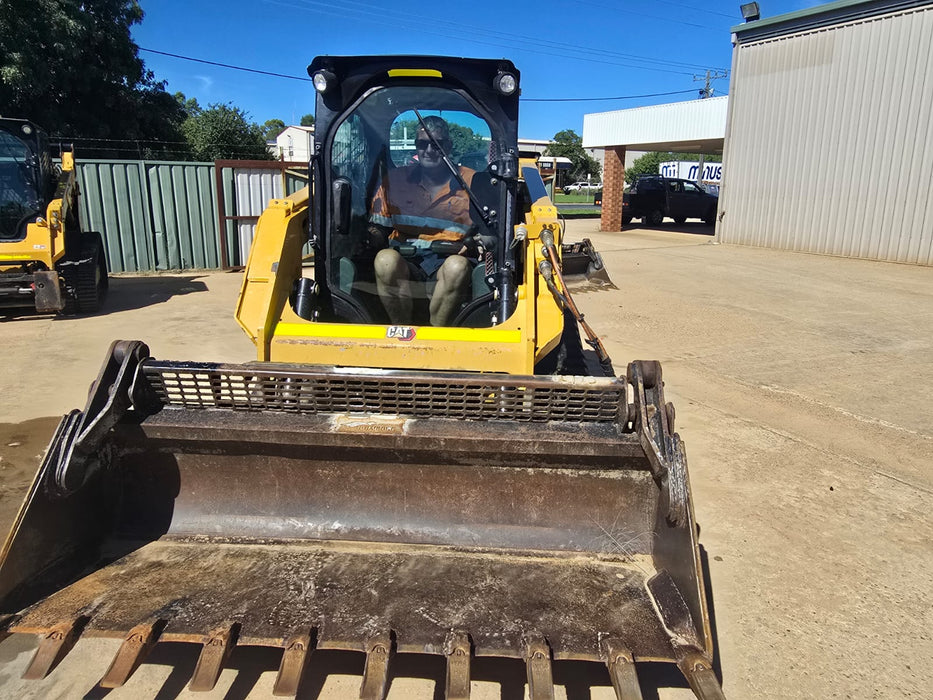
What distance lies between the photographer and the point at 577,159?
6838 cm

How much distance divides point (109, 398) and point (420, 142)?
2.24 metres


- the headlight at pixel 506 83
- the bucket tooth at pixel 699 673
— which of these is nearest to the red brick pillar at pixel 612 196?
the headlight at pixel 506 83

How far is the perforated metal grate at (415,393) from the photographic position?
3029 mm

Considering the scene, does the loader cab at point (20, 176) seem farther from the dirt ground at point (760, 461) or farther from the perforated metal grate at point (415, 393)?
the perforated metal grate at point (415, 393)

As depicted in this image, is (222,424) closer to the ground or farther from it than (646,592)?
farther from it

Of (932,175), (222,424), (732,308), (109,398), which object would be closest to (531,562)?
(222,424)

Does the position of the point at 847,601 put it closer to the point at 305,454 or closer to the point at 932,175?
the point at 305,454

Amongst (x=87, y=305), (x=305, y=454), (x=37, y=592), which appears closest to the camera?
(x=37, y=592)

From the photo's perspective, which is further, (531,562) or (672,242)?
(672,242)

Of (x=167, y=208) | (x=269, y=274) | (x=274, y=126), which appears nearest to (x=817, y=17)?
(x=167, y=208)

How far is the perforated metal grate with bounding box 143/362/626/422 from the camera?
3029 millimetres

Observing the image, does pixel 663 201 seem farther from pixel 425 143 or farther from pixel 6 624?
pixel 6 624

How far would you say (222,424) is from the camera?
3086 millimetres

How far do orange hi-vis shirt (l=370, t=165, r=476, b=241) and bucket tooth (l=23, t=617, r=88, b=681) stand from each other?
262 cm
